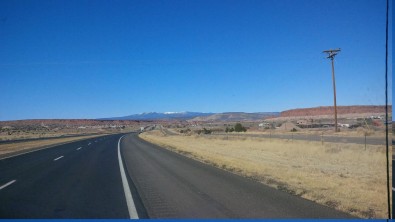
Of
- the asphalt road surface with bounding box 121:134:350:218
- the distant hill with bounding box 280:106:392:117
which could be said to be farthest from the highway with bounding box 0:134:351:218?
the distant hill with bounding box 280:106:392:117

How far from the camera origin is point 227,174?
48.7 ft

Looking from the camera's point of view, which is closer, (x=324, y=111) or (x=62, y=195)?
(x=62, y=195)

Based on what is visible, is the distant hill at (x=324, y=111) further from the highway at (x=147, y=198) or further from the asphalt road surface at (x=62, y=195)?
the asphalt road surface at (x=62, y=195)

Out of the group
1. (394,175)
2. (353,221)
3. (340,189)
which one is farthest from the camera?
(394,175)

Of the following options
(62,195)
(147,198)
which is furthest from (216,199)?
(62,195)

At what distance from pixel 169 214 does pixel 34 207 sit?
294 centimetres

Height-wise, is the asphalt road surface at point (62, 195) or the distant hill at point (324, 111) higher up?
the distant hill at point (324, 111)

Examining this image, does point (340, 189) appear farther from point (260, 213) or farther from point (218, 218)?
point (218, 218)

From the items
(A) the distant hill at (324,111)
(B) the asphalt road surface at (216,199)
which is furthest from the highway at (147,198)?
(A) the distant hill at (324,111)

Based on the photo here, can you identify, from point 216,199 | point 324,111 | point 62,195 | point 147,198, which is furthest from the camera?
point 324,111

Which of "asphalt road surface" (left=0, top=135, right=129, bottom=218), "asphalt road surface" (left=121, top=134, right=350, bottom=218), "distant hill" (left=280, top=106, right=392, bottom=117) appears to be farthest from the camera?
"distant hill" (left=280, top=106, right=392, bottom=117)

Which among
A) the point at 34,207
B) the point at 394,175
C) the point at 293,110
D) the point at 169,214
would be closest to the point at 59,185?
the point at 34,207

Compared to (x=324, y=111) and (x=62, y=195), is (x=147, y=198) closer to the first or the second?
(x=62, y=195)

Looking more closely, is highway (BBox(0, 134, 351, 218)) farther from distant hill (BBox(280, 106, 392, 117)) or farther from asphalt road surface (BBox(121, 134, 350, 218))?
distant hill (BBox(280, 106, 392, 117))
